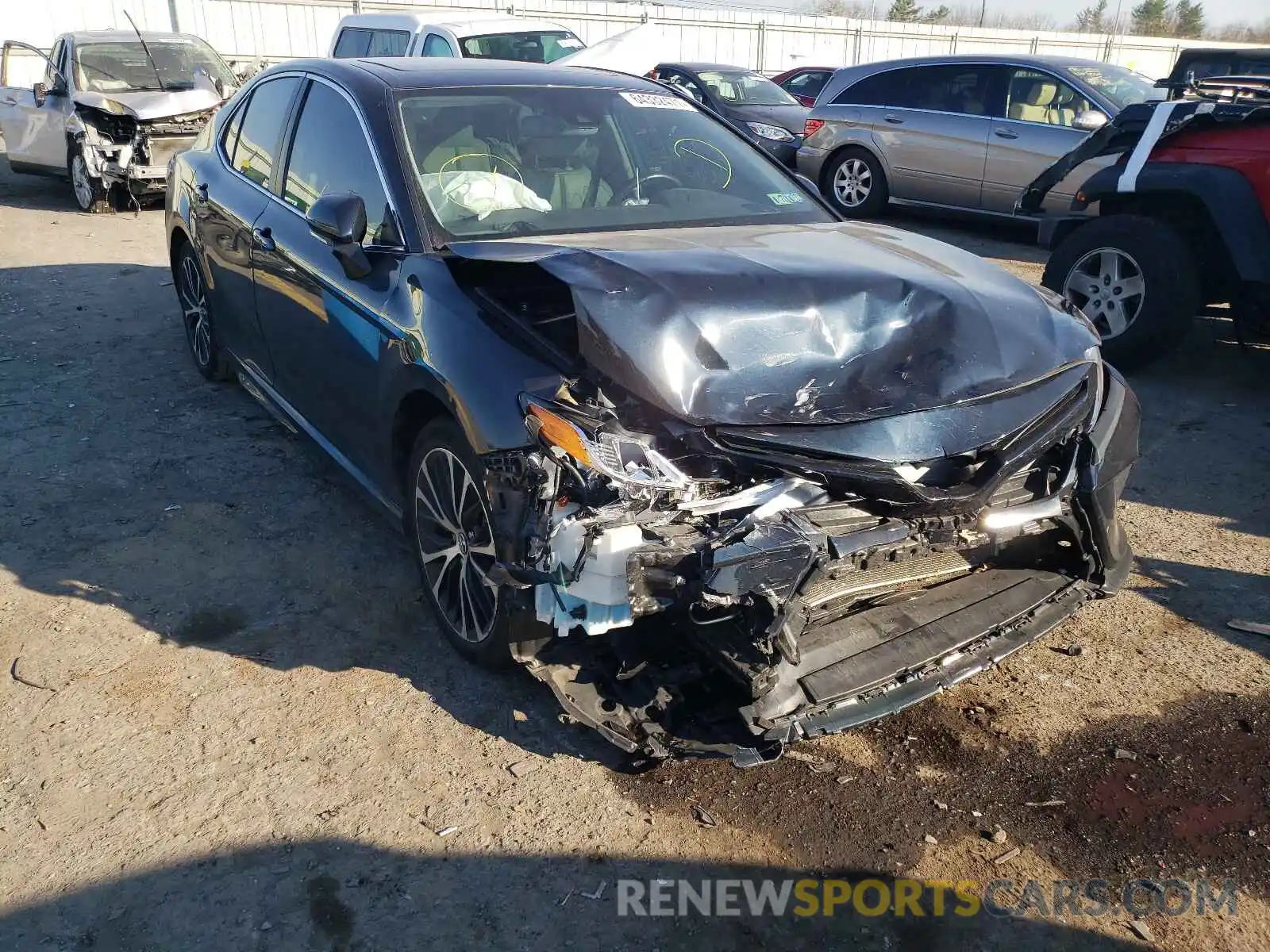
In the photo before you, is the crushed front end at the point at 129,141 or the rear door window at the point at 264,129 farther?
the crushed front end at the point at 129,141

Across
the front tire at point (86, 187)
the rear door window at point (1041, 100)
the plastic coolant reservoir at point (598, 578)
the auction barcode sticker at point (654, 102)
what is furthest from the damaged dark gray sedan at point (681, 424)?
the front tire at point (86, 187)

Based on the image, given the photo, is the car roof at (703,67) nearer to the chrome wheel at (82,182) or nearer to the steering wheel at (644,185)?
the chrome wheel at (82,182)

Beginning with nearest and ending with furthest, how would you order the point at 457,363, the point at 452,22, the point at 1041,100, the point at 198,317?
the point at 457,363 → the point at 198,317 → the point at 1041,100 → the point at 452,22

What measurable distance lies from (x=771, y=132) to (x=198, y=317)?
354 inches

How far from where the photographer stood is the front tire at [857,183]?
10.9 meters

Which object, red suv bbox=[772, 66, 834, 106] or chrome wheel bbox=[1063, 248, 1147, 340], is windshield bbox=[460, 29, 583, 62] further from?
red suv bbox=[772, 66, 834, 106]

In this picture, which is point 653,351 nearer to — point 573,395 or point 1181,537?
point 573,395

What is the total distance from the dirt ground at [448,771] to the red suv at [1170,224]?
6.40 ft

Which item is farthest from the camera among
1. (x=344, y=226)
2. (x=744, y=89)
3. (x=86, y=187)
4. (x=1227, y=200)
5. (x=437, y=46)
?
(x=744, y=89)

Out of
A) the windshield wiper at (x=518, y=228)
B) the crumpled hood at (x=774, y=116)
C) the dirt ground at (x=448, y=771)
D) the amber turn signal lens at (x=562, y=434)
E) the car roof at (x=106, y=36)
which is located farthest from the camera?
the crumpled hood at (x=774, y=116)

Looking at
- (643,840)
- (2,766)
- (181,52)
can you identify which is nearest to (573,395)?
(643,840)

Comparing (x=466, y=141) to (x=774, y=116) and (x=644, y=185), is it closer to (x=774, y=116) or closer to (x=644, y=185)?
(x=644, y=185)

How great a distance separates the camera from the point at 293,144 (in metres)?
4.41

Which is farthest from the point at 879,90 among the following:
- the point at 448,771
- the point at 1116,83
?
the point at 448,771
